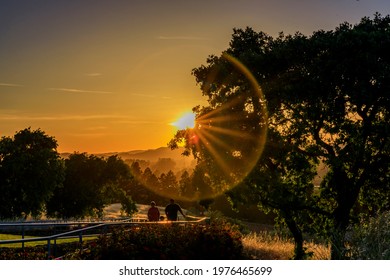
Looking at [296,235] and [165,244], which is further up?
[165,244]

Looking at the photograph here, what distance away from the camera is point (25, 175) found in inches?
2147

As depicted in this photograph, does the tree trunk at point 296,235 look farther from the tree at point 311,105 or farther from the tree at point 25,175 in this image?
the tree at point 25,175

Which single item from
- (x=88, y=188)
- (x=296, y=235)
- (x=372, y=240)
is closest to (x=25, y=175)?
(x=88, y=188)

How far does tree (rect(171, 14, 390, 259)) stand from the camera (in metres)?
20.1

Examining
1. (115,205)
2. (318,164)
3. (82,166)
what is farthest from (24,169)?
(115,205)

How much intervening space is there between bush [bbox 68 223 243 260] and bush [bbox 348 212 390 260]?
4.93m

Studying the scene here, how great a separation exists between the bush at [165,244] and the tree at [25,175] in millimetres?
36351

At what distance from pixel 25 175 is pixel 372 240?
4674cm

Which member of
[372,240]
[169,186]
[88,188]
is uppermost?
[88,188]

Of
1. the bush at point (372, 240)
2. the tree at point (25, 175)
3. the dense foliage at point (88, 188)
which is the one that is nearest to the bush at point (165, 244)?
the bush at point (372, 240)

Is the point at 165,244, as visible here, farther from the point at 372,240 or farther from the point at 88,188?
the point at 88,188

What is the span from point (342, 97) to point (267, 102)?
2779 mm
